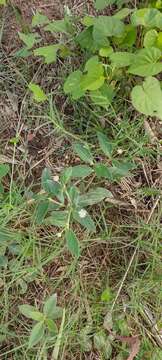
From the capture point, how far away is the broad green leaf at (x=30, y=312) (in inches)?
66.2

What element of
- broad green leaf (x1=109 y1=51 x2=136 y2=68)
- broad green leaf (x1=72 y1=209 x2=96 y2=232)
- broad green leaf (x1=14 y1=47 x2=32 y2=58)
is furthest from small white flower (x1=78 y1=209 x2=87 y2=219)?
broad green leaf (x1=14 y1=47 x2=32 y2=58)

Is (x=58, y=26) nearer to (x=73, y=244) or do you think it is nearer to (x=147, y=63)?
(x=147, y=63)

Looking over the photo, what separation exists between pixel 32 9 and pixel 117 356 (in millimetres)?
1221

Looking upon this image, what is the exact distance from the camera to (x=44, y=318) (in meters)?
1.68

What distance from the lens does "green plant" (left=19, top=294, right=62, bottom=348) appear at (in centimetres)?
165

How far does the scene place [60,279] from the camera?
5.96ft

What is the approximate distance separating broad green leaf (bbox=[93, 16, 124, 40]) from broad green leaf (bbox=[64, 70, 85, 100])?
14 centimetres

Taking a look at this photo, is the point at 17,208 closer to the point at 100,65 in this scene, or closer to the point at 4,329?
the point at 4,329

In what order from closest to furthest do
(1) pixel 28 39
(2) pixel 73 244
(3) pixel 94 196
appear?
(2) pixel 73 244, (3) pixel 94 196, (1) pixel 28 39

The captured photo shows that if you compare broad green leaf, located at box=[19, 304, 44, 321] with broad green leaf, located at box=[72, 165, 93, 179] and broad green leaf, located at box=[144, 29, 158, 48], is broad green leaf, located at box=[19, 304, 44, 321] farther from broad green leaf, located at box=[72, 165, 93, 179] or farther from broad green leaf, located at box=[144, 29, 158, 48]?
broad green leaf, located at box=[144, 29, 158, 48]

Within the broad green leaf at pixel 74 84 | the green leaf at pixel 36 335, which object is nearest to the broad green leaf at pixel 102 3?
the broad green leaf at pixel 74 84

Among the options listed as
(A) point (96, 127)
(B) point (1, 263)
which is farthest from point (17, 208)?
(A) point (96, 127)

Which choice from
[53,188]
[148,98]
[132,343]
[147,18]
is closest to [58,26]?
[147,18]

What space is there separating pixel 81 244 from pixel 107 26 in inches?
27.6
